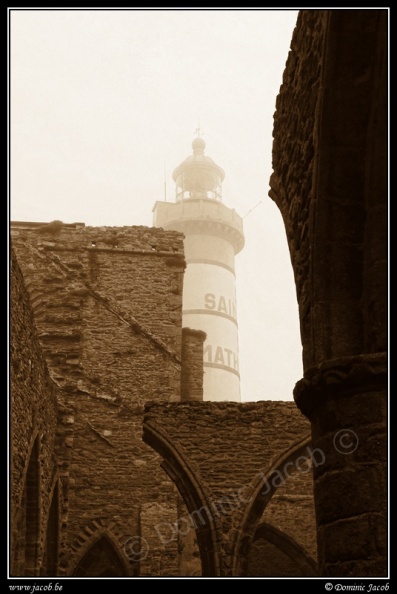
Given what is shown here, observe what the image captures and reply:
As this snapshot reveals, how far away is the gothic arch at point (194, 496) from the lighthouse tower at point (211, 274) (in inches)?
785

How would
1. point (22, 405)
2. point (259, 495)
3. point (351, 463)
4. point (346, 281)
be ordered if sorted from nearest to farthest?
1. point (351, 463)
2. point (346, 281)
3. point (22, 405)
4. point (259, 495)

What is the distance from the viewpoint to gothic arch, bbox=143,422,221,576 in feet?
28.8

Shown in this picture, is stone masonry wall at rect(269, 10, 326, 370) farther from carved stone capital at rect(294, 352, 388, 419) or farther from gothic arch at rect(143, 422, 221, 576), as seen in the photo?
gothic arch at rect(143, 422, 221, 576)

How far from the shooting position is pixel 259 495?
29.9 ft

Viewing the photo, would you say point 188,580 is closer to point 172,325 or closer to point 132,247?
point 172,325

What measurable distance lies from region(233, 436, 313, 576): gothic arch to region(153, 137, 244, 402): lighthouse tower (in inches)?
773

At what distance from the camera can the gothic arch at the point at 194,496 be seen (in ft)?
28.8

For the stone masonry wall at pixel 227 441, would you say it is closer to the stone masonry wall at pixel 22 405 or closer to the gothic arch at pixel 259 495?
the gothic arch at pixel 259 495

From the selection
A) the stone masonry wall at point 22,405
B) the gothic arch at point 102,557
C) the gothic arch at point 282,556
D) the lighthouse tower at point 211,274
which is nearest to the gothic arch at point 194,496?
the stone masonry wall at point 22,405

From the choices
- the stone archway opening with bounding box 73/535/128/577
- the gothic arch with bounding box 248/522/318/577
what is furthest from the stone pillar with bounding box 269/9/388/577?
the gothic arch with bounding box 248/522/318/577

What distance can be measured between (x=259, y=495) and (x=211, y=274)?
2311 centimetres

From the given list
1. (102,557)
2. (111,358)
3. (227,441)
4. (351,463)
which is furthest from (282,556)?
(351,463)

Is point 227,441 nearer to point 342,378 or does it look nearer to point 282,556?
point 342,378

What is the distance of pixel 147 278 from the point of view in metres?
15.1
